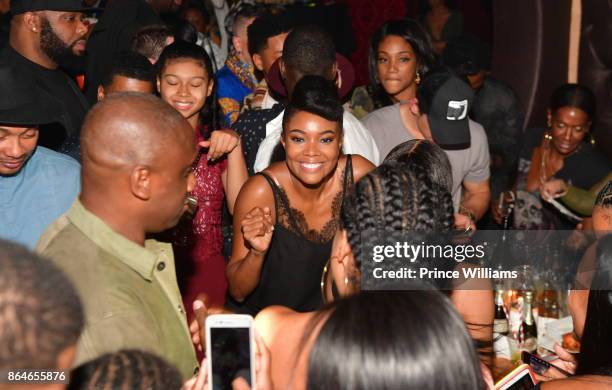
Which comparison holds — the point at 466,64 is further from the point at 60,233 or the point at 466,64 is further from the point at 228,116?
the point at 60,233

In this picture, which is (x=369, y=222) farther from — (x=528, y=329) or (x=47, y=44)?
(x=47, y=44)

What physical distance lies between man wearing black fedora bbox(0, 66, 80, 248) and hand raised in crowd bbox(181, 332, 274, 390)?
3.40ft

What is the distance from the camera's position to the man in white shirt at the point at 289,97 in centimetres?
308

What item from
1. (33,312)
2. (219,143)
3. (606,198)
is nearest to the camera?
(33,312)

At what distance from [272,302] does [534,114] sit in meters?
3.44

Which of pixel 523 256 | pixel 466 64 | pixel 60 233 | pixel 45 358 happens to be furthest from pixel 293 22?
pixel 45 358

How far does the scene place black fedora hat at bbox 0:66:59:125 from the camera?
2.42 meters

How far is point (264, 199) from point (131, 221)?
932 millimetres

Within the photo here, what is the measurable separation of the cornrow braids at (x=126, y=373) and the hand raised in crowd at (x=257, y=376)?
0.28 m

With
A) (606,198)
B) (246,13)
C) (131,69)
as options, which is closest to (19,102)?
(131,69)

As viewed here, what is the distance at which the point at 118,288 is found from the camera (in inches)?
62.2

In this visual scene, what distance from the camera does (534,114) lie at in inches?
214

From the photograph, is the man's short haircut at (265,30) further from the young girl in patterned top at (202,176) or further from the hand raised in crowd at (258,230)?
the hand raised in crowd at (258,230)

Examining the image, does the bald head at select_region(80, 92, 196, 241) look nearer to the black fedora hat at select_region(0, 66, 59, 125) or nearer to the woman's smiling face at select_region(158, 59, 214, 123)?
the black fedora hat at select_region(0, 66, 59, 125)
